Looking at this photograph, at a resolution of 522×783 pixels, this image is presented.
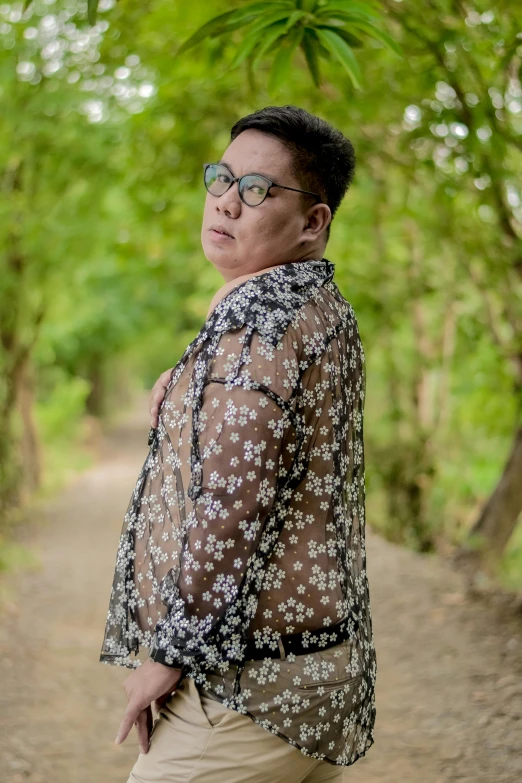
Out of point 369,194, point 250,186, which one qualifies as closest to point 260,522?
point 250,186

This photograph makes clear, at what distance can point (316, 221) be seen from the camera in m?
1.87

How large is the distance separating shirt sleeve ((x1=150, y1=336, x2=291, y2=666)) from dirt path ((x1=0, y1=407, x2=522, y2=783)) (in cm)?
287

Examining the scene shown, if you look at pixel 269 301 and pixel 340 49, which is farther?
pixel 340 49

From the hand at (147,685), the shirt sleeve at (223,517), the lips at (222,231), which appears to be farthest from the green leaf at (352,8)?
the hand at (147,685)

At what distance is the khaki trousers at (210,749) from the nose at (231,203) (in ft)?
→ 3.09

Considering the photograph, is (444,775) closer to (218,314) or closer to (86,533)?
(218,314)

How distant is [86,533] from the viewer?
38.6ft

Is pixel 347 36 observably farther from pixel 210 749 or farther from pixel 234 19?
pixel 210 749

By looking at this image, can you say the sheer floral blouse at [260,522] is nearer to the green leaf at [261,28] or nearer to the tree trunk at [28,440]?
the green leaf at [261,28]

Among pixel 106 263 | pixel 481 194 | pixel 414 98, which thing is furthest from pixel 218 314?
pixel 106 263

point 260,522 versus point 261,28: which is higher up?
point 261,28

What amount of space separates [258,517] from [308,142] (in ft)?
2.60

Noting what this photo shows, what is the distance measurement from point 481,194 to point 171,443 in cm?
462

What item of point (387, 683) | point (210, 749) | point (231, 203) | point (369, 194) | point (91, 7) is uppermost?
point (91, 7)
